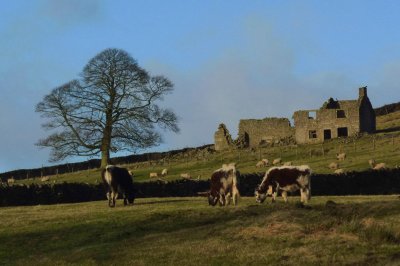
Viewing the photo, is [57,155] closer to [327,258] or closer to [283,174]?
[283,174]

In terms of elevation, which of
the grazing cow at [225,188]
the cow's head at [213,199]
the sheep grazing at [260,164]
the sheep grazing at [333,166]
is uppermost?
the sheep grazing at [260,164]

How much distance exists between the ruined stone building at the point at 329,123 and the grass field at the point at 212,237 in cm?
5914

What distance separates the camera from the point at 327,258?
16.2 meters

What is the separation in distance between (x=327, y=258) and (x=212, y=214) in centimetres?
1039

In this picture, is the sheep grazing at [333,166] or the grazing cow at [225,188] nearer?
the grazing cow at [225,188]

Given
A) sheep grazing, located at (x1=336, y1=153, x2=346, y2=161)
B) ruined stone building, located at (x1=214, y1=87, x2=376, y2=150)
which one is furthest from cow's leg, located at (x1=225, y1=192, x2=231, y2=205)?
ruined stone building, located at (x1=214, y1=87, x2=376, y2=150)

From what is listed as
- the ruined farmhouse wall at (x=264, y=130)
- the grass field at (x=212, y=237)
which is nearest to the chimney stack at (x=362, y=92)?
the ruined farmhouse wall at (x=264, y=130)

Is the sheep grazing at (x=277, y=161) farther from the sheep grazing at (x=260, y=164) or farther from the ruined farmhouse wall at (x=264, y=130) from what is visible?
the ruined farmhouse wall at (x=264, y=130)

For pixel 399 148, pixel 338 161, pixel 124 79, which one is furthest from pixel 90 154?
pixel 399 148

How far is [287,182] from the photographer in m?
30.4

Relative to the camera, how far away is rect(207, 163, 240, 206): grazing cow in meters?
31.2

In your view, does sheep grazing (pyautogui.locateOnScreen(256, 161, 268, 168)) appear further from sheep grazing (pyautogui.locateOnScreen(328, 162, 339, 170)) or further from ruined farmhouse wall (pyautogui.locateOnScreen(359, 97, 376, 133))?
ruined farmhouse wall (pyautogui.locateOnScreen(359, 97, 376, 133))

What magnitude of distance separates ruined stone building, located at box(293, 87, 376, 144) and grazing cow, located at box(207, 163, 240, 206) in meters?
55.3

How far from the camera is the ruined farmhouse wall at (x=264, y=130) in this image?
89938 millimetres
